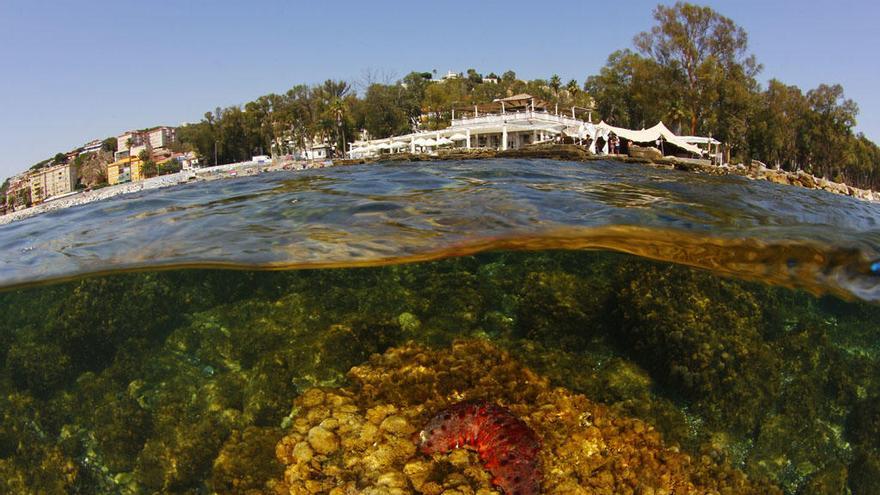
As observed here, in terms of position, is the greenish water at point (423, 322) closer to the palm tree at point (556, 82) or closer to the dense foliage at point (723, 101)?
the dense foliage at point (723, 101)

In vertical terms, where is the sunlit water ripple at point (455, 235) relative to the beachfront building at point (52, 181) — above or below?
below

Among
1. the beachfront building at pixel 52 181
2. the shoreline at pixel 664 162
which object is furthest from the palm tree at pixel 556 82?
the beachfront building at pixel 52 181

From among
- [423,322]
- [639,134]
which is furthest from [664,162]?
[423,322]

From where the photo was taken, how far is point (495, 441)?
15.7 feet

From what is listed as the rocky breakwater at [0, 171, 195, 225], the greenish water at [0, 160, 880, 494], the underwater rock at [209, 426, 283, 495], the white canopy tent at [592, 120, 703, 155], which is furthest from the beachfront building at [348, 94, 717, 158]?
the underwater rock at [209, 426, 283, 495]

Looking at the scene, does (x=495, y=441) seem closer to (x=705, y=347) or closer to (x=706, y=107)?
(x=705, y=347)

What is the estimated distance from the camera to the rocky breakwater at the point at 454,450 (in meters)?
4.74

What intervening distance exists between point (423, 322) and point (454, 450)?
105 inches

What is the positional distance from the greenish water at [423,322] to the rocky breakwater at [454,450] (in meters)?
0.20

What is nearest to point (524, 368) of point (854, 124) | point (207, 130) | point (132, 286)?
point (132, 286)

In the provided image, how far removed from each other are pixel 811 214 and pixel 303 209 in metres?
9.19

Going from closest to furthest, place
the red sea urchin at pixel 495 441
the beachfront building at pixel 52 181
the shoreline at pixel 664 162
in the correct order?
the red sea urchin at pixel 495 441
the shoreline at pixel 664 162
the beachfront building at pixel 52 181

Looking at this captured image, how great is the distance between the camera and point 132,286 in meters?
8.20

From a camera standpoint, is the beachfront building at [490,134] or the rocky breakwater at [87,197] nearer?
the rocky breakwater at [87,197]
